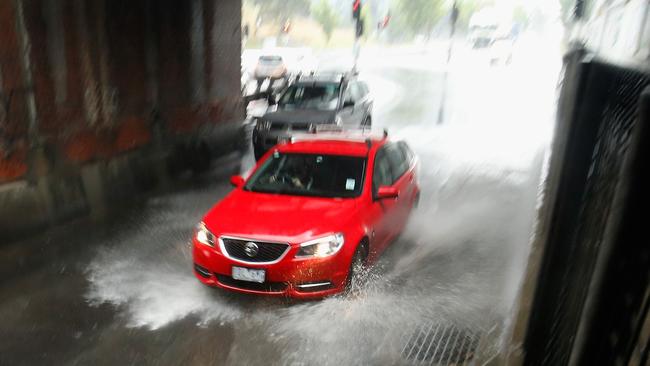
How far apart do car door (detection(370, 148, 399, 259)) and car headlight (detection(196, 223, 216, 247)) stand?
6.01 feet

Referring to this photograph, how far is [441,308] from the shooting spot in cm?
561

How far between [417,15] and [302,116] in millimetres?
78021

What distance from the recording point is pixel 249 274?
211 inches

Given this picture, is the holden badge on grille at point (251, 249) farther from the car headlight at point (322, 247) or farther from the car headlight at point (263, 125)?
the car headlight at point (263, 125)

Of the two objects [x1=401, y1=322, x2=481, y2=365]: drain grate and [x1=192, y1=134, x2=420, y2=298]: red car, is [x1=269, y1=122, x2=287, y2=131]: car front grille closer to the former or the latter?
[x1=192, y1=134, x2=420, y2=298]: red car

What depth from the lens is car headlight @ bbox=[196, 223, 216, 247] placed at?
559cm

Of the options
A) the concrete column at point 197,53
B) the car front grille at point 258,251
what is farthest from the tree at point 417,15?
the car front grille at point 258,251

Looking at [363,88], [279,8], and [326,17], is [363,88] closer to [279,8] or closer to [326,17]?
[326,17]

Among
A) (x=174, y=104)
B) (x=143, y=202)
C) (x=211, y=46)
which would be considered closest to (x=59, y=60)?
(x=143, y=202)

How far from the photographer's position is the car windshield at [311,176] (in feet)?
20.5

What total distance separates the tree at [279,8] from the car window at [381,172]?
64655 millimetres

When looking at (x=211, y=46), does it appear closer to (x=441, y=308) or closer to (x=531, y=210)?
(x=531, y=210)

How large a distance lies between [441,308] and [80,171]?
616 cm

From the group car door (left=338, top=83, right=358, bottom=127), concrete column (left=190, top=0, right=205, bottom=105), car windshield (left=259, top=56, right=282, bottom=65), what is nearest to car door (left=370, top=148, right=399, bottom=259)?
car door (left=338, top=83, right=358, bottom=127)
